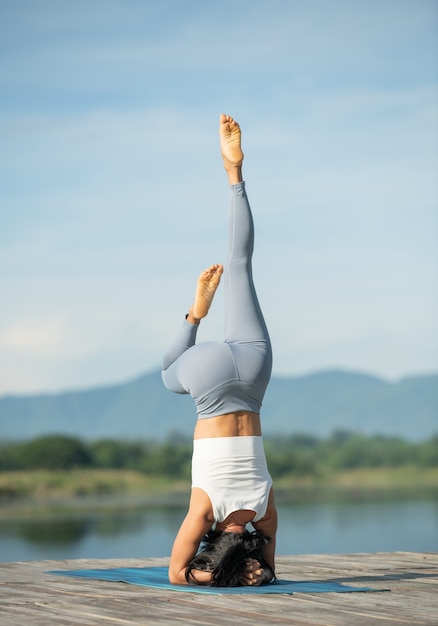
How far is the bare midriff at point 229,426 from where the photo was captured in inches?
206

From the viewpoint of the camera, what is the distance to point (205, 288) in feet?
18.1

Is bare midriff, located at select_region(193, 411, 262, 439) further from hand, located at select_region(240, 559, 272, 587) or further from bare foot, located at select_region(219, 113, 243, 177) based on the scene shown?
bare foot, located at select_region(219, 113, 243, 177)

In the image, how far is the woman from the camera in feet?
16.9

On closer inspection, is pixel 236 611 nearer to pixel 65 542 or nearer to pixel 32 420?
pixel 65 542

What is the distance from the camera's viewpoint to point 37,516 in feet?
110

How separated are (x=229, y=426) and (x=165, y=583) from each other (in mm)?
751

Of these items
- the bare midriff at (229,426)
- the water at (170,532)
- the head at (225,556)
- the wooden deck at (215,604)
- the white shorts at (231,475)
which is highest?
the water at (170,532)

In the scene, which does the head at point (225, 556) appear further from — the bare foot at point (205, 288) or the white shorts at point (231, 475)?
the bare foot at point (205, 288)

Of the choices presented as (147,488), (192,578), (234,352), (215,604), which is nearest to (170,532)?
(147,488)

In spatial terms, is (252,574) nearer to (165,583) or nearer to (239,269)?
(165,583)

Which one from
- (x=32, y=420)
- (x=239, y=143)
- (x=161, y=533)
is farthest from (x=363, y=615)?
(x=32, y=420)

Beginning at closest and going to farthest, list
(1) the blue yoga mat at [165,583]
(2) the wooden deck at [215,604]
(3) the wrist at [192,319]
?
(2) the wooden deck at [215,604] → (1) the blue yoga mat at [165,583] → (3) the wrist at [192,319]

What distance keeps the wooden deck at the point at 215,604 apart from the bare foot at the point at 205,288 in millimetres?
1266

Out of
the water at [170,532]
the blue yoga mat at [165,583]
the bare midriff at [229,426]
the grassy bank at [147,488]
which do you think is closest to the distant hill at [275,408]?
the grassy bank at [147,488]
